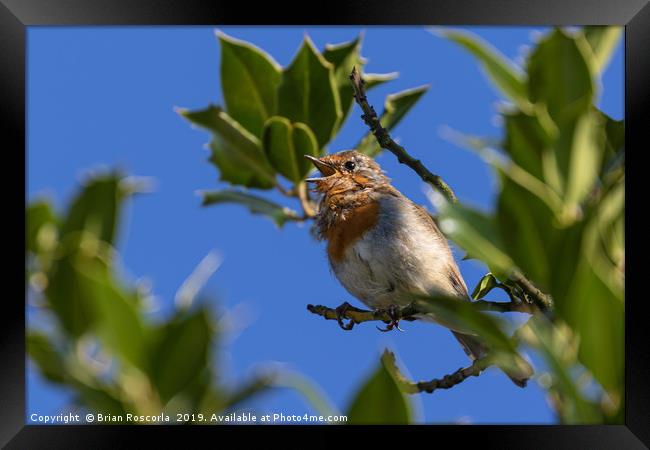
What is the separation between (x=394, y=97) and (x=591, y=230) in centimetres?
131

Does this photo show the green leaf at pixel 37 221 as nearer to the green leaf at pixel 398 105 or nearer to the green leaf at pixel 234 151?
the green leaf at pixel 234 151

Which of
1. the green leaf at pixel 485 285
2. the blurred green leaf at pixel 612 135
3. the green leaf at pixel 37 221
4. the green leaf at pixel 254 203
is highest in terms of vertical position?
the blurred green leaf at pixel 612 135

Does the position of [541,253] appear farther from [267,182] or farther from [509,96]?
[267,182]

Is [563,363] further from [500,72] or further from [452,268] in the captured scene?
[452,268]

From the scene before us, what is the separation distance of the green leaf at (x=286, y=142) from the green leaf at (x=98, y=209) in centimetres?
64

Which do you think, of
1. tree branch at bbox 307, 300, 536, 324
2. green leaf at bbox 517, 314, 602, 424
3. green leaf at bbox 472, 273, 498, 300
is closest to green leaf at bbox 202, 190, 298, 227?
tree branch at bbox 307, 300, 536, 324

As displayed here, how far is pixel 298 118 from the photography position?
6.80 feet

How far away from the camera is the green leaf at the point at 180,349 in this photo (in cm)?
104

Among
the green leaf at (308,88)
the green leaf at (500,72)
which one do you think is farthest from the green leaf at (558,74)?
the green leaf at (308,88)

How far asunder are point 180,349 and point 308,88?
106 cm

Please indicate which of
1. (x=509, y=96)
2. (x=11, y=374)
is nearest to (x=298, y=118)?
(x=509, y=96)

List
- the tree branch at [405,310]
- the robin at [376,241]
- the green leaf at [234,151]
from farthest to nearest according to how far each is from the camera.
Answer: the robin at [376,241] → the green leaf at [234,151] → the tree branch at [405,310]

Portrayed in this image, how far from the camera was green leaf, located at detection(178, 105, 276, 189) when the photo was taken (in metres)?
2.04

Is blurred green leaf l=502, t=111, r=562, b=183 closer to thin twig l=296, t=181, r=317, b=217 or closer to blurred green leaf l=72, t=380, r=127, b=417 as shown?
blurred green leaf l=72, t=380, r=127, b=417
